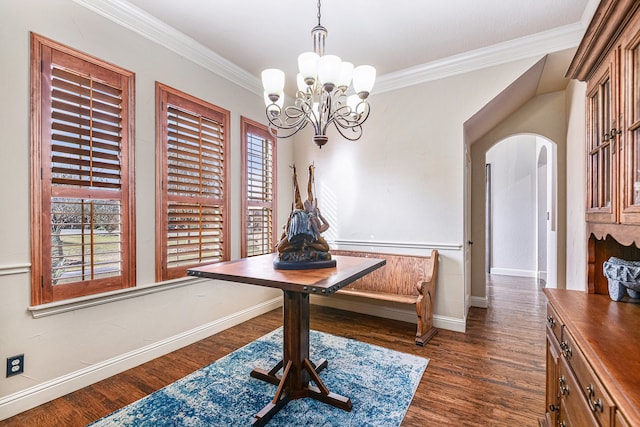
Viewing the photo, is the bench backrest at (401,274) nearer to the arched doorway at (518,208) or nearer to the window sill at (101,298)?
the window sill at (101,298)

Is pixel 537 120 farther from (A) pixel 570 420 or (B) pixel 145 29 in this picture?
(B) pixel 145 29

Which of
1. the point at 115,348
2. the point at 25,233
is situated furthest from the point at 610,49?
the point at 115,348

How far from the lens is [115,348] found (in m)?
2.44

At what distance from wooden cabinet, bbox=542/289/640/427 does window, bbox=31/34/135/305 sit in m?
2.89

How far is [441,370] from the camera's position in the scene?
8.16ft

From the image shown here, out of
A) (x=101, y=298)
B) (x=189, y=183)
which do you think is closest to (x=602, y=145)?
(x=189, y=183)

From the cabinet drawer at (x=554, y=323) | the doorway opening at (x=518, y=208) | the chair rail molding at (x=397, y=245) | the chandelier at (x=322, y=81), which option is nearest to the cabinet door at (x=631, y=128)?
the cabinet drawer at (x=554, y=323)

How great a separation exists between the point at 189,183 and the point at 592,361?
120 inches

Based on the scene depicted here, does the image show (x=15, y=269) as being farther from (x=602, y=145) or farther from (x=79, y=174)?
(x=602, y=145)

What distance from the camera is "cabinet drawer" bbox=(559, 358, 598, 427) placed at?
3.56 feet

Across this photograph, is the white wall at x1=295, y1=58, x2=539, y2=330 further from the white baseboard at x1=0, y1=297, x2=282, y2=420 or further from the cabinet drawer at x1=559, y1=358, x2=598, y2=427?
the cabinet drawer at x1=559, y1=358, x2=598, y2=427

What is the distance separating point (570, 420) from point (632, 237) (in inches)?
31.3

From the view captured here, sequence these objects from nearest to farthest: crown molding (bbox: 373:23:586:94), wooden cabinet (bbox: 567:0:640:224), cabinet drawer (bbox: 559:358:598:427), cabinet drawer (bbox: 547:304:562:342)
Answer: cabinet drawer (bbox: 559:358:598:427) → wooden cabinet (bbox: 567:0:640:224) → cabinet drawer (bbox: 547:304:562:342) → crown molding (bbox: 373:23:586:94)

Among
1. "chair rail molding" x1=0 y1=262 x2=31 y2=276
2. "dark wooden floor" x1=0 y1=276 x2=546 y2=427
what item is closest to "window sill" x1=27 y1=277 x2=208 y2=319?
"chair rail molding" x1=0 y1=262 x2=31 y2=276
